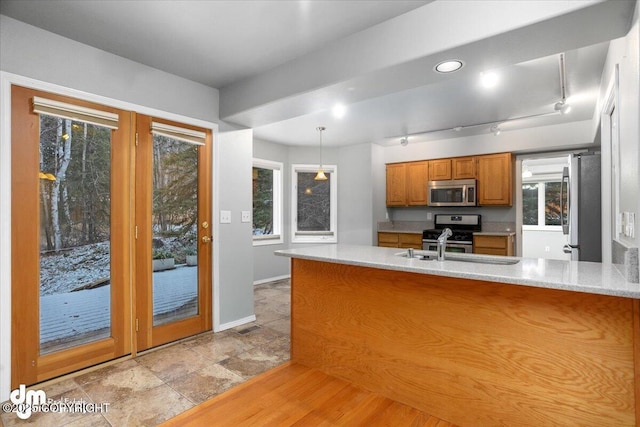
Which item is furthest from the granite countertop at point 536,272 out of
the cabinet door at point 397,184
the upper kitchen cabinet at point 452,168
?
the cabinet door at point 397,184

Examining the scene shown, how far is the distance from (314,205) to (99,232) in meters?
4.03

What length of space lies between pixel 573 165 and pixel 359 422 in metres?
3.49

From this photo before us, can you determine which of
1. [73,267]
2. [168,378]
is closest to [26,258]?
[73,267]

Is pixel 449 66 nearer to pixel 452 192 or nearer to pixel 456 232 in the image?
pixel 452 192

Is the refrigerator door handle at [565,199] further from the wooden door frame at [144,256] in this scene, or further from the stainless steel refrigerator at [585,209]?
the wooden door frame at [144,256]

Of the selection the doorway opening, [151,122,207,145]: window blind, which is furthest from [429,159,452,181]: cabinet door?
[151,122,207,145]: window blind

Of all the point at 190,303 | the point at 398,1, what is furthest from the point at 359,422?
the point at 398,1

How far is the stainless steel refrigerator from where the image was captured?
11.0ft

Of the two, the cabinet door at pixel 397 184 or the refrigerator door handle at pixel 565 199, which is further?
the cabinet door at pixel 397 184

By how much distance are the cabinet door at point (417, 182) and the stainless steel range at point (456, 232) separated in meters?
0.43

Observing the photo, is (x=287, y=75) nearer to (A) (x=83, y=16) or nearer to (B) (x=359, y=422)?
(A) (x=83, y=16)

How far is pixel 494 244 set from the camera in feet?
15.7

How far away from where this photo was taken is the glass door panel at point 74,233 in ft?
7.73

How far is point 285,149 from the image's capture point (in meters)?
6.09
